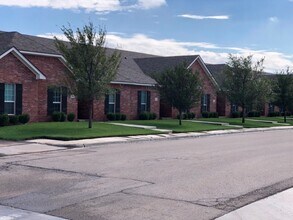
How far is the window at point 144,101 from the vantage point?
38750mm

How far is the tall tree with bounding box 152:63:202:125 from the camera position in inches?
1270

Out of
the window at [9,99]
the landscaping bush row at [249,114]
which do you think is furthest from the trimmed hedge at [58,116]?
the landscaping bush row at [249,114]

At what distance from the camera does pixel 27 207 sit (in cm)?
805

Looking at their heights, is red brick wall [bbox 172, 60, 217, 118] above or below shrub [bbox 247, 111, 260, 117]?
above

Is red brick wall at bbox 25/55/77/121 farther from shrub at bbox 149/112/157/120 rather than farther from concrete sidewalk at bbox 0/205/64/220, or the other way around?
concrete sidewalk at bbox 0/205/64/220

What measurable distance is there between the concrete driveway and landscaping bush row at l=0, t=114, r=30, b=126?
9.69 meters

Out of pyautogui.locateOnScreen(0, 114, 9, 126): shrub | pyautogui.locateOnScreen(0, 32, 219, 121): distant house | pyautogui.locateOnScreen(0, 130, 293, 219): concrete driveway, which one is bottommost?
pyautogui.locateOnScreen(0, 130, 293, 219): concrete driveway

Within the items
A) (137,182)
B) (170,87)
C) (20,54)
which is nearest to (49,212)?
(137,182)

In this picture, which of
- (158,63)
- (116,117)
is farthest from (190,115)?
(116,117)

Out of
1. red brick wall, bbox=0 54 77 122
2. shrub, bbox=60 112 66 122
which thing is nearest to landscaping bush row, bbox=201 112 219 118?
red brick wall, bbox=0 54 77 122

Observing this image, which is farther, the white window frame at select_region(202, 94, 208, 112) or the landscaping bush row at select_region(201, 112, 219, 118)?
the white window frame at select_region(202, 94, 208, 112)

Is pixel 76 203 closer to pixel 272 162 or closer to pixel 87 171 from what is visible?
pixel 87 171

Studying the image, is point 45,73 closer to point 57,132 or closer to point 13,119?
point 13,119

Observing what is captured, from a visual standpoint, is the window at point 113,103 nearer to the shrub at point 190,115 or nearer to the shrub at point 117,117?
the shrub at point 117,117
